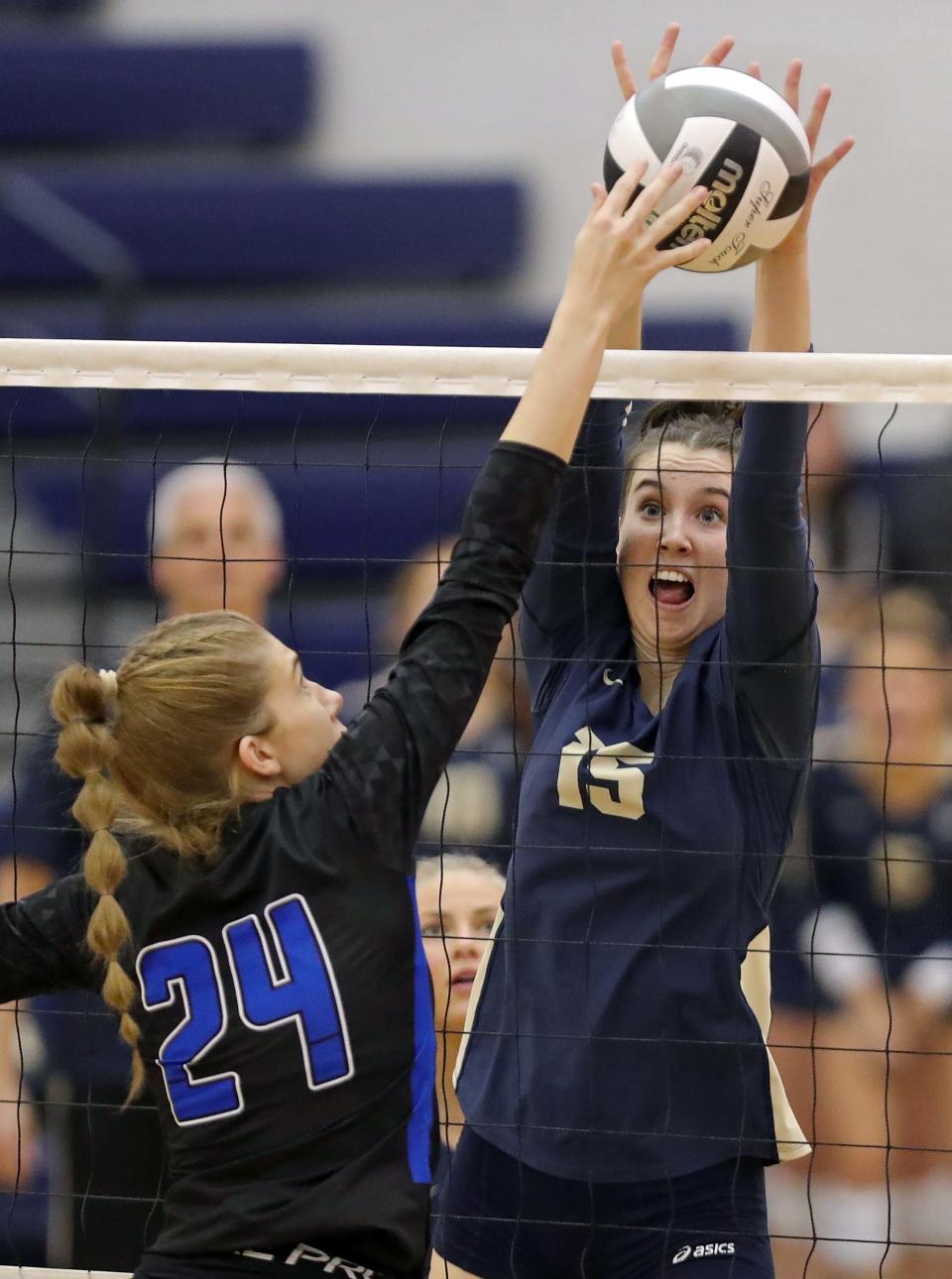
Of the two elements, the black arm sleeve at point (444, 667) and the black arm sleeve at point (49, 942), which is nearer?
the black arm sleeve at point (444, 667)

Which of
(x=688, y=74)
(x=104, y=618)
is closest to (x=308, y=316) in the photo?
(x=104, y=618)

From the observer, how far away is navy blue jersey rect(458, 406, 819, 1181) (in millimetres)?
2277

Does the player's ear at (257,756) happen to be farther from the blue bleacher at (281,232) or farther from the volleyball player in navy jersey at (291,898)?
the blue bleacher at (281,232)

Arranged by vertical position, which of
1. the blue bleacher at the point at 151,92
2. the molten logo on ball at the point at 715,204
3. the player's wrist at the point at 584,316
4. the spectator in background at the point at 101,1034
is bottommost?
the spectator in background at the point at 101,1034

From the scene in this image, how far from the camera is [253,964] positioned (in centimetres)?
180

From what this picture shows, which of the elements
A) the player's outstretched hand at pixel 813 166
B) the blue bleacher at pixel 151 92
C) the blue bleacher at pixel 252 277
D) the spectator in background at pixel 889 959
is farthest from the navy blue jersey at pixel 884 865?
the blue bleacher at pixel 151 92

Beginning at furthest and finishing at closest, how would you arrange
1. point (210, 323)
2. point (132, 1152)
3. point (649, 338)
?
point (210, 323) < point (649, 338) < point (132, 1152)

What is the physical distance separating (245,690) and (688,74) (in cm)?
112

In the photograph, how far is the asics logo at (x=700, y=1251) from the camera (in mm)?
2217

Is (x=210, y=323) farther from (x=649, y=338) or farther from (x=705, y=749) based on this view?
(x=705, y=749)

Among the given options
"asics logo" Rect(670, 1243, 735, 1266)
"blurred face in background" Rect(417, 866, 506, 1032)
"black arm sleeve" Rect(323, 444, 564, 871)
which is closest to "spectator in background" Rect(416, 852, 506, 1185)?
"blurred face in background" Rect(417, 866, 506, 1032)

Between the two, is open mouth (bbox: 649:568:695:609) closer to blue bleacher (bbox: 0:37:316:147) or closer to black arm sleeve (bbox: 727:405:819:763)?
black arm sleeve (bbox: 727:405:819:763)

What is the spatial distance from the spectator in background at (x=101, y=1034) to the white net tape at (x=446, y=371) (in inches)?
37.2

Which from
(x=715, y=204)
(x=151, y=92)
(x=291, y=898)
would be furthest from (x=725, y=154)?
(x=151, y=92)
